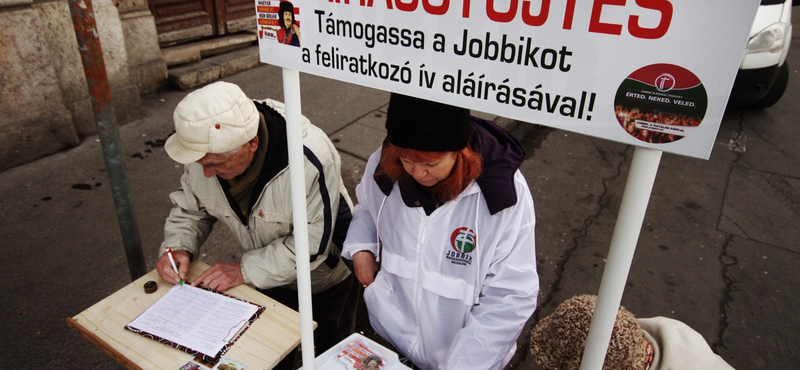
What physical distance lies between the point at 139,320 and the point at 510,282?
4.54ft

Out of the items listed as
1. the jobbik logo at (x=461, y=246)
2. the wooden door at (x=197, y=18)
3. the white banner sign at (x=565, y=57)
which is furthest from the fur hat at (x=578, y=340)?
the wooden door at (x=197, y=18)

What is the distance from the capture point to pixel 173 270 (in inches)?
82.4

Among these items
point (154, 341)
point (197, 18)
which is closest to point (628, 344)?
point (154, 341)

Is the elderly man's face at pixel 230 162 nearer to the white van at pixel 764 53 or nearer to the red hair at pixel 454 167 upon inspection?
the red hair at pixel 454 167

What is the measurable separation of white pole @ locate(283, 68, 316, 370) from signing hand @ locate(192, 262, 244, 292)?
70cm

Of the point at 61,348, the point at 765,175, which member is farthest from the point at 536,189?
the point at 61,348

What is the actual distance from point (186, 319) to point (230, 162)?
62 centimetres

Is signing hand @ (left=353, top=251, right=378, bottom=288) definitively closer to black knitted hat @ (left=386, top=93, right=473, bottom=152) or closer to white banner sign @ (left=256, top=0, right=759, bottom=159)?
black knitted hat @ (left=386, top=93, right=473, bottom=152)

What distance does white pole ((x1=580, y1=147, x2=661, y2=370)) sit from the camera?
0.84 meters

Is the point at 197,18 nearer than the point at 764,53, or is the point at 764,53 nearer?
the point at 764,53

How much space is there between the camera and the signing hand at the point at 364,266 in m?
1.98

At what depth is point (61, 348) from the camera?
9.45 ft

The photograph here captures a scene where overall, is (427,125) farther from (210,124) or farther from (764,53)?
(764,53)

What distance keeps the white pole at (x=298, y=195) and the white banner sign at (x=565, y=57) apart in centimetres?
19
